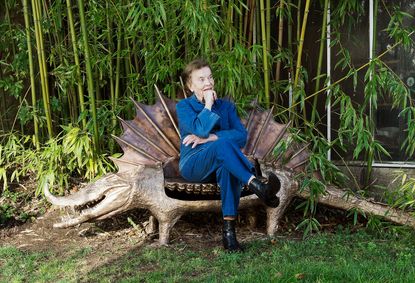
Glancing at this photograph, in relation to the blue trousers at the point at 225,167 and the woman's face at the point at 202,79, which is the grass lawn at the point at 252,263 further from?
the woman's face at the point at 202,79

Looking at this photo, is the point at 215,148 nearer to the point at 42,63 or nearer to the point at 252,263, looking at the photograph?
the point at 252,263

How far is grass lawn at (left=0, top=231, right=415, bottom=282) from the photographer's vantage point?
3.17 meters

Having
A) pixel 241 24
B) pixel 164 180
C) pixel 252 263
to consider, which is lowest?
pixel 252 263

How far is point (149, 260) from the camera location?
3.61 meters

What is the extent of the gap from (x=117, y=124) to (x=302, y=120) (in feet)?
4.75

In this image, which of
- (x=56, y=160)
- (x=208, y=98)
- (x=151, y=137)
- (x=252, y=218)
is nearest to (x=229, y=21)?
(x=208, y=98)

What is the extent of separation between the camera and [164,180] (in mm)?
3959

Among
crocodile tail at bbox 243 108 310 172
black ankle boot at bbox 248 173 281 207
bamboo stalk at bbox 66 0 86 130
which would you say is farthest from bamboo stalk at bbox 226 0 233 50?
black ankle boot at bbox 248 173 281 207

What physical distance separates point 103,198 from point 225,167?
0.95m

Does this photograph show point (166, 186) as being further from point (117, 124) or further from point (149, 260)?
point (117, 124)

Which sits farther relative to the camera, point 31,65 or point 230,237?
point 31,65

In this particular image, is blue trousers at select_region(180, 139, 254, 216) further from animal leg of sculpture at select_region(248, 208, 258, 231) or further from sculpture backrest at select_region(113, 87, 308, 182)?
animal leg of sculpture at select_region(248, 208, 258, 231)

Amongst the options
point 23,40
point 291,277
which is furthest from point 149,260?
point 23,40

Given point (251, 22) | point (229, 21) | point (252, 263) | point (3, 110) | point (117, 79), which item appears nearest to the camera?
point (252, 263)
